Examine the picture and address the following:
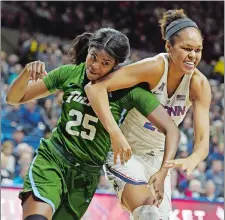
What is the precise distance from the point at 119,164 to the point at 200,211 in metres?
1.98

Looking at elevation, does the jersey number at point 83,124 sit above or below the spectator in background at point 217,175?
above

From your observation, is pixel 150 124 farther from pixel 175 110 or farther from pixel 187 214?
pixel 187 214

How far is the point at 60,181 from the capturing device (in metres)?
3.64

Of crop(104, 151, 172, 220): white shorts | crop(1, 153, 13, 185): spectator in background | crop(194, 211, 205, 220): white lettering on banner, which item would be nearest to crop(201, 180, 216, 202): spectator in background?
crop(1, 153, 13, 185): spectator in background

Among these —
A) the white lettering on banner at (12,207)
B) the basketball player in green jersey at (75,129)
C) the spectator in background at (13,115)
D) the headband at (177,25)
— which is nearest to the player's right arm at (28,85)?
the basketball player in green jersey at (75,129)

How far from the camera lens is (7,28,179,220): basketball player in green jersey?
3557 mm

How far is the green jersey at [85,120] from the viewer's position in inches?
143

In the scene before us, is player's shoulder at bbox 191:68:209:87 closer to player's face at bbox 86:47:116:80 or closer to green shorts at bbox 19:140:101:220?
player's face at bbox 86:47:116:80

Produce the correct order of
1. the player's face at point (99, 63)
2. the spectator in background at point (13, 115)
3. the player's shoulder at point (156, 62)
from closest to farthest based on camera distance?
the player's face at point (99, 63) < the player's shoulder at point (156, 62) < the spectator in background at point (13, 115)

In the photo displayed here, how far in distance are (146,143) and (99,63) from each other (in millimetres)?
689

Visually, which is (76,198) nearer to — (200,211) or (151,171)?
(151,171)

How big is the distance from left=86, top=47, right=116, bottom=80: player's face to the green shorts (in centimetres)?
52

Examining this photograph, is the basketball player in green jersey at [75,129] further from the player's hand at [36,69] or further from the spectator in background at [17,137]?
the spectator in background at [17,137]

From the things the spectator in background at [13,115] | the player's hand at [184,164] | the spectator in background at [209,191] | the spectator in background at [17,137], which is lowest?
the spectator in background at [209,191]
